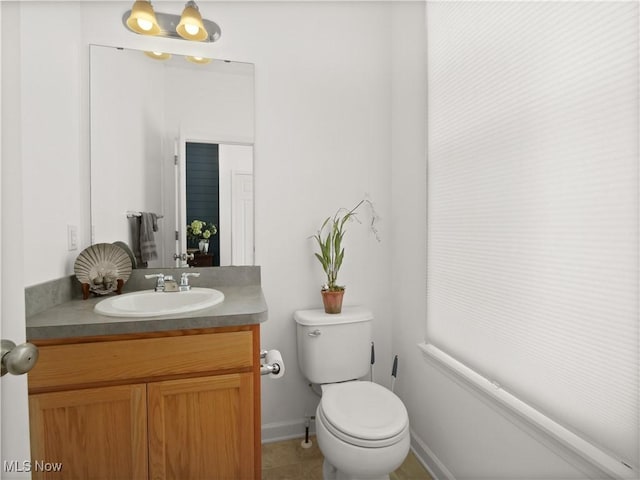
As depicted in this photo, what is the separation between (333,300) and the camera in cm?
178

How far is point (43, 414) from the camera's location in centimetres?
107

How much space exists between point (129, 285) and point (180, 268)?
0.24 m

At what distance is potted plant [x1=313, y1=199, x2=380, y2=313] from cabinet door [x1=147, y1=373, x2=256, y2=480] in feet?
2.18

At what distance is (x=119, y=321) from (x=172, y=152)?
3.12 feet

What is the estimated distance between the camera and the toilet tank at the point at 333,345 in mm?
1708

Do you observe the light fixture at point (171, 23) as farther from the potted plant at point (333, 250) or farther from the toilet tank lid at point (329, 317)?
the toilet tank lid at point (329, 317)

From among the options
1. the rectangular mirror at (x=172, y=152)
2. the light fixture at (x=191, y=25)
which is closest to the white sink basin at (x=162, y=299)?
the rectangular mirror at (x=172, y=152)

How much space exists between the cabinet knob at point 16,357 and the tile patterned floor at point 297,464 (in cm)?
140

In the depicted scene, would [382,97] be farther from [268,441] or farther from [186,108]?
[268,441]

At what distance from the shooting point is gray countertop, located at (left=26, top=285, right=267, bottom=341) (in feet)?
3.50

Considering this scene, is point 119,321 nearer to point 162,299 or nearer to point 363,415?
point 162,299

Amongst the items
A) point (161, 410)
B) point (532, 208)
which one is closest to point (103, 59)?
point (161, 410)

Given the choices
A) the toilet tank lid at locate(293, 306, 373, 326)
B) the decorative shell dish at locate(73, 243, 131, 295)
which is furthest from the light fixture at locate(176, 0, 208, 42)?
the toilet tank lid at locate(293, 306, 373, 326)

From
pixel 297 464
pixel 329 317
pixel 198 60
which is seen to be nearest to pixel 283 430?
pixel 297 464
